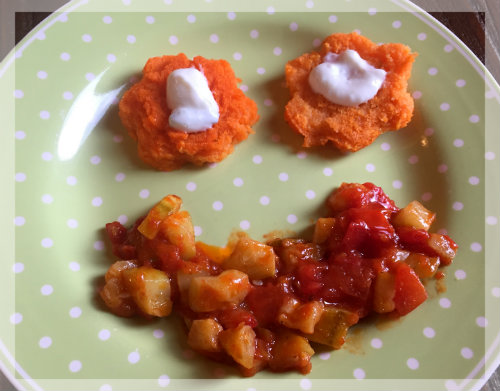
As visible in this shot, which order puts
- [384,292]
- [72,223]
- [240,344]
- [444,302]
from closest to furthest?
[240,344] → [384,292] → [444,302] → [72,223]

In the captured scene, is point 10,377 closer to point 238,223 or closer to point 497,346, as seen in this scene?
point 238,223

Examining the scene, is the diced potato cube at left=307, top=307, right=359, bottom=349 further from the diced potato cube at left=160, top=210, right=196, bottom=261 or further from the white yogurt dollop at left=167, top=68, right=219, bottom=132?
the white yogurt dollop at left=167, top=68, right=219, bottom=132

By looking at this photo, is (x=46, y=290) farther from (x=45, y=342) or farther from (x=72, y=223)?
(x=72, y=223)

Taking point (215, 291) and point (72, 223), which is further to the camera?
point (72, 223)

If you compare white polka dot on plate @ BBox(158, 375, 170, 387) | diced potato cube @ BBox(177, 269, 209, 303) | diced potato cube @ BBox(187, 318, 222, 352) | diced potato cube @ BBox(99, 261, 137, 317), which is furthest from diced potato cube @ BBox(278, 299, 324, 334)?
diced potato cube @ BBox(99, 261, 137, 317)

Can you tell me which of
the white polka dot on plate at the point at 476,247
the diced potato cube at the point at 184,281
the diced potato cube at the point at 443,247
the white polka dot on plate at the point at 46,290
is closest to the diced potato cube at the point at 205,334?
the diced potato cube at the point at 184,281

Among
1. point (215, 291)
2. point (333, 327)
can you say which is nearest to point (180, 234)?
point (215, 291)

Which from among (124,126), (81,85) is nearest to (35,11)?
(81,85)
